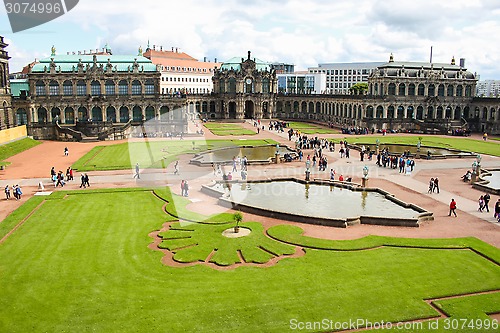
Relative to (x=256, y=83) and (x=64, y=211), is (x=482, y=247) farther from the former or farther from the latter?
(x=256, y=83)

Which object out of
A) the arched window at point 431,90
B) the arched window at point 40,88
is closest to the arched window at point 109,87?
the arched window at point 40,88

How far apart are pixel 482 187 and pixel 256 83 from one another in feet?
351

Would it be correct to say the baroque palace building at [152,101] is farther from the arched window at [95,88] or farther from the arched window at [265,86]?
the arched window at [265,86]

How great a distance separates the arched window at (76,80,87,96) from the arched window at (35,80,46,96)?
7.76 meters

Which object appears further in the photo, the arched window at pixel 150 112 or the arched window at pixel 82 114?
the arched window at pixel 150 112

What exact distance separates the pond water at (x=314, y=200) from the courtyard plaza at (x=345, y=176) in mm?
2030

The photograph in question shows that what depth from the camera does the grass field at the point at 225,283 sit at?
2264cm

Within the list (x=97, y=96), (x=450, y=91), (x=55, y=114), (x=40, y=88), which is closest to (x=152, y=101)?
(x=97, y=96)

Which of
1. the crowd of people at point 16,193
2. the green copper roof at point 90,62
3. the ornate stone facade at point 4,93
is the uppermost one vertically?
the green copper roof at point 90,62

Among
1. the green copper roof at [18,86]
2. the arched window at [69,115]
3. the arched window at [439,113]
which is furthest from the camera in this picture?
the arched window at [439,113]

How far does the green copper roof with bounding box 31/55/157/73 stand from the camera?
11444 centimetres

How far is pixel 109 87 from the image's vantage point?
385 feet

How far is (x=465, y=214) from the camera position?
40.7 meters

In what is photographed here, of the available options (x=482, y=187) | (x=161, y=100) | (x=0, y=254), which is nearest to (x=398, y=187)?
(x=482, y=187)
